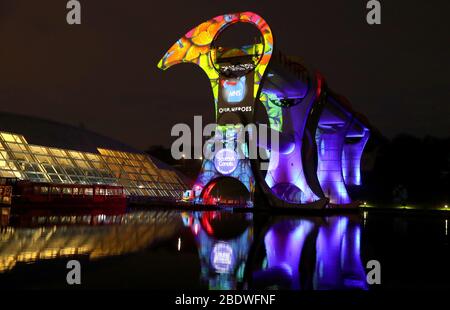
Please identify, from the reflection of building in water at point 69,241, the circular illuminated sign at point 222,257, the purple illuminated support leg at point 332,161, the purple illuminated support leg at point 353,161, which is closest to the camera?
the circular illuminated sign at point 222,257

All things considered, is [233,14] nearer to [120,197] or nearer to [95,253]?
[120,197]

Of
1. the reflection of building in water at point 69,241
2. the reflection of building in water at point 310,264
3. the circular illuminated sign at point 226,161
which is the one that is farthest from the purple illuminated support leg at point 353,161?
the reflection of building in water at point 69,241

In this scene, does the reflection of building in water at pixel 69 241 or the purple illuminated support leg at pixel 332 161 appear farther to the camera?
the purple illuminated support leg at pixel 332 161

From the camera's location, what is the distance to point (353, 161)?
208ft

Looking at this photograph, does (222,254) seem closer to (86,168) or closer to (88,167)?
(86,168)

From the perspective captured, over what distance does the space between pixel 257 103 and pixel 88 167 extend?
14.8m

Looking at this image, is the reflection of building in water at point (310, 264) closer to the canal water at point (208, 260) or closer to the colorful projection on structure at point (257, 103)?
the canal water at point (208, 260)

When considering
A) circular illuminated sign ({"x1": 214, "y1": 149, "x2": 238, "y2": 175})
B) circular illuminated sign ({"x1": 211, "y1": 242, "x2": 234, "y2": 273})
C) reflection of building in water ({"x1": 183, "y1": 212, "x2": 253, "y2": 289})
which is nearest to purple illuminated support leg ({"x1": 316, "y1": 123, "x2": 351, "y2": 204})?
circular illuminated sign ({"x1": 214, "y1": 149, "x2": 238, "y2": 175})

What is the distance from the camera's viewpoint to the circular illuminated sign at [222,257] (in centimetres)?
1049

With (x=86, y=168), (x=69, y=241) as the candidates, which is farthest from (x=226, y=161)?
(x=69, y=241)

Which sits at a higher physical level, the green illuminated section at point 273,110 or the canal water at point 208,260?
the green illuminated section at point 273,110

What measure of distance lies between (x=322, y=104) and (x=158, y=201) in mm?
15500
